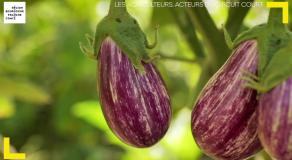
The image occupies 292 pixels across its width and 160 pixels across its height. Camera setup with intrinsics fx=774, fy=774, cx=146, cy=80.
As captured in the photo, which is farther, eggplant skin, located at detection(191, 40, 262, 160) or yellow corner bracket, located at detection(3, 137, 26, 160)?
yellow corner bracket, located at detection(3, 137, 26, 160)

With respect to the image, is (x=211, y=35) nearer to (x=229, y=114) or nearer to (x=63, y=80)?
(x=229, y=114)

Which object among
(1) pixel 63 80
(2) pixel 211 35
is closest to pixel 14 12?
(2) pixel 211 35

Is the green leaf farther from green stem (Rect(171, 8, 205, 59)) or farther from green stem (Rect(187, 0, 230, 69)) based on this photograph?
green stem (Rect(171, 8, 205, 59))

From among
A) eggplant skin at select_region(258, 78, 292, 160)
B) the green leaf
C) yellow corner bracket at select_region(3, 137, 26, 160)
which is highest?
the green leaf

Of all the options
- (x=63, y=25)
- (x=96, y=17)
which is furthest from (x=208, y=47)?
(x=96, y=17)

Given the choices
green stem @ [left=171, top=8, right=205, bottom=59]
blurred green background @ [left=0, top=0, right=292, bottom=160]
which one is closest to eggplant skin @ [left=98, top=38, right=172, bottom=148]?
green stem @ [left=171, top=8, right=205, bottom=59]

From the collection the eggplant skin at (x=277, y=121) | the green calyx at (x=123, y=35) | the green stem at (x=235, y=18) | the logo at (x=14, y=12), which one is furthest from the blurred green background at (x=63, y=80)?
the eggplant skin at (x=277, y=121)

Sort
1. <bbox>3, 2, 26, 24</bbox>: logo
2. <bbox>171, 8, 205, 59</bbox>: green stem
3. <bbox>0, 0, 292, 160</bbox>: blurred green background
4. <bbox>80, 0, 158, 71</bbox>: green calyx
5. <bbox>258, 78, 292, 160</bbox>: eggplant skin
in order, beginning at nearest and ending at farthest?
<bbox>258, 78, 292, 160</bbox>: eggplant skin, <bbox>80, 0, 158, 71</bbox>: green calyx, <bbox>171, 8, 205, 59</bbox>: green stem, <bbox>3, 2, 26, 24</bbox>: logo, <bbox>0, 0, 292, 160</bbox>: blurred green background

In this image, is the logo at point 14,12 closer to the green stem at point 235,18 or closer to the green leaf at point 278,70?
the green stem at point 235,18
